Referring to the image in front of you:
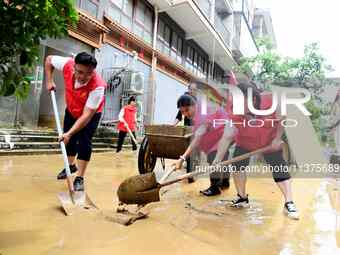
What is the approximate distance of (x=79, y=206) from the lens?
3496 mm

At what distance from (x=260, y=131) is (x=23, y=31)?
114 inches

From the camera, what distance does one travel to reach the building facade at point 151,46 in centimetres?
1159

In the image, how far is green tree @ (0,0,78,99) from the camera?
2.29m

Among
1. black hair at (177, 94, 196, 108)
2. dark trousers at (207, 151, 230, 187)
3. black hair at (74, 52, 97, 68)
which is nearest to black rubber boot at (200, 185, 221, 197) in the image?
dark trousers at (207, 151, 230, 187)

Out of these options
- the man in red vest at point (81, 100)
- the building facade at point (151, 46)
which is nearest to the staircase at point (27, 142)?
the building facade at point (151, 46)

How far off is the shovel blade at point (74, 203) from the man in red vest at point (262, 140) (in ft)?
5.75

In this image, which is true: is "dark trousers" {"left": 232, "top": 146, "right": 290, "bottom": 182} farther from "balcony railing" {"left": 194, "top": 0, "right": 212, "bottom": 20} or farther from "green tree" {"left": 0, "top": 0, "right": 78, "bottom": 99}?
"balcony railing" {"left": 194, "top": 0, "right": 212, "bottom": 20}

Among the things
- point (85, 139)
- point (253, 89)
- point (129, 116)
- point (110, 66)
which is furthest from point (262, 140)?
point (110, 66)

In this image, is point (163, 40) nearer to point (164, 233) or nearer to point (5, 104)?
point (5, 104)

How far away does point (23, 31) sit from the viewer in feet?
7.67

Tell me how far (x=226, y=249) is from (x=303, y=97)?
14.2ft

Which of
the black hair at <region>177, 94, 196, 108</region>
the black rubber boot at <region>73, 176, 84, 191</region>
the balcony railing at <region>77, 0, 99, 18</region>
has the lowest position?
the black rubber boot at <region>73, 176, 84, 191</region>

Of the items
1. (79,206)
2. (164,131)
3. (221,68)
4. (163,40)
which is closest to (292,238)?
(79,206)

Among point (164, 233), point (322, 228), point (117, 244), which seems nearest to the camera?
point (117, 244)
